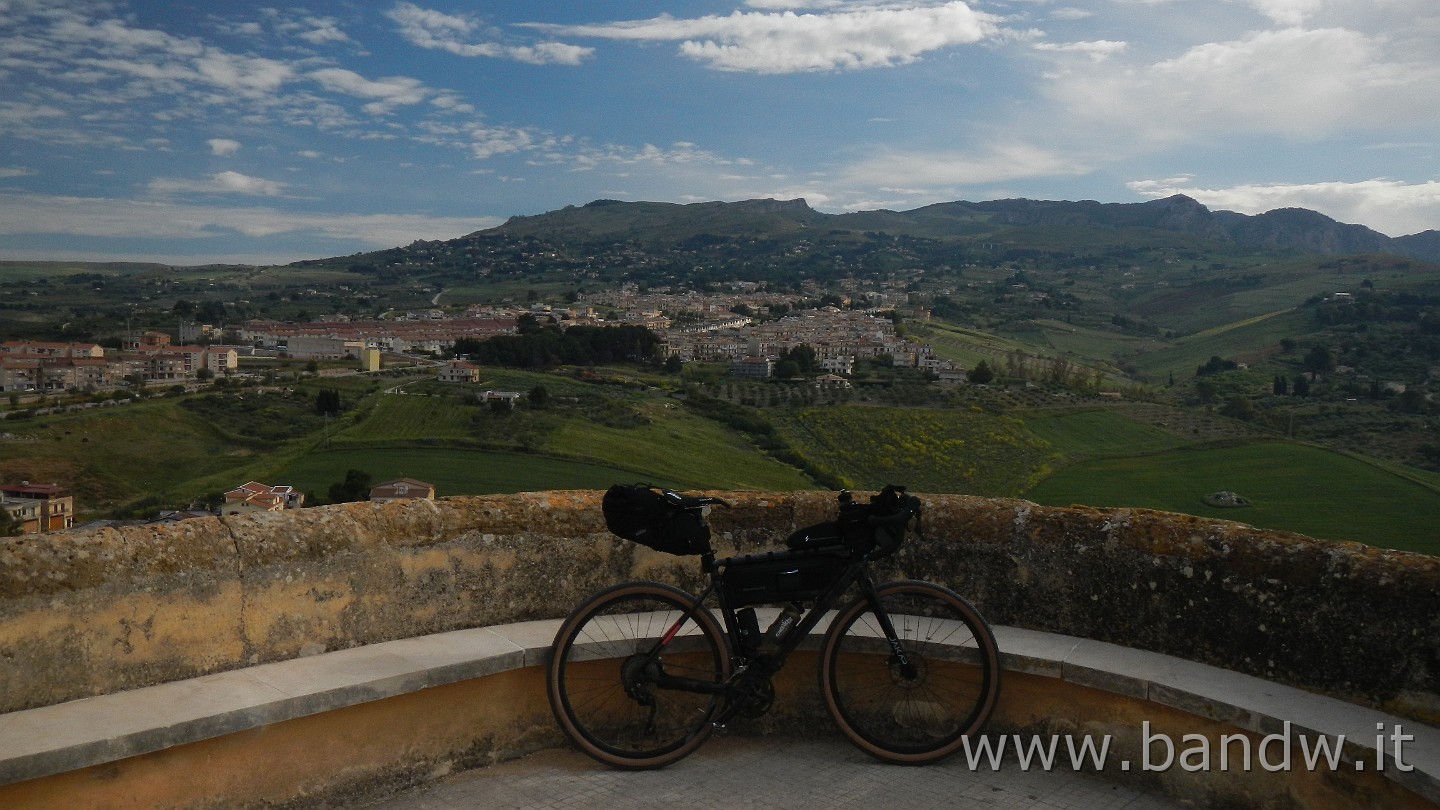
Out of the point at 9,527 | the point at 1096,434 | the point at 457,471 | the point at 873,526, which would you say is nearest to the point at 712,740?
the point at 873,526

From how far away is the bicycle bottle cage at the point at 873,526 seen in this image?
13.0ft

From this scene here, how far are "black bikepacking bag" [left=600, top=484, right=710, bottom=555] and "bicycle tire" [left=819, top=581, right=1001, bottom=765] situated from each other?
71cm

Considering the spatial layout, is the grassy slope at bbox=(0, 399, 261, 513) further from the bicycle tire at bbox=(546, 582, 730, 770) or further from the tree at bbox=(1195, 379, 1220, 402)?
the tree at bbox=(1195, 379, 1220, 402)

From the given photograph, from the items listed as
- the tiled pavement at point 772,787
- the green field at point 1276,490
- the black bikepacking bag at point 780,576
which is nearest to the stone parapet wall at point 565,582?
the tiled pavement at point 772,787

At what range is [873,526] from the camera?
397 centimetres

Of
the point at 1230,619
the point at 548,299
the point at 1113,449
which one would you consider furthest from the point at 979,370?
the point at 548,299

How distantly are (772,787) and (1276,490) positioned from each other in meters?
39.6

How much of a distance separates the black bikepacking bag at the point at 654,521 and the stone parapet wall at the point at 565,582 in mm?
923

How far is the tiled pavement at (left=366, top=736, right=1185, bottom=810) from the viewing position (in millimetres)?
3824

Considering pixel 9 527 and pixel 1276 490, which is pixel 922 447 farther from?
pixel 9 527

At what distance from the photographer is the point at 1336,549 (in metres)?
3.97

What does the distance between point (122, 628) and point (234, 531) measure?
21.4 inches

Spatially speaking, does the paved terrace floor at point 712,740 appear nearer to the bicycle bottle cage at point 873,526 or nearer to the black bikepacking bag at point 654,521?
the black bikepacking bag at point 654,521

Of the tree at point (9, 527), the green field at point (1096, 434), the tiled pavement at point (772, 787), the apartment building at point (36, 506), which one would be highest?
the tiled pavement at point (772, 787)
